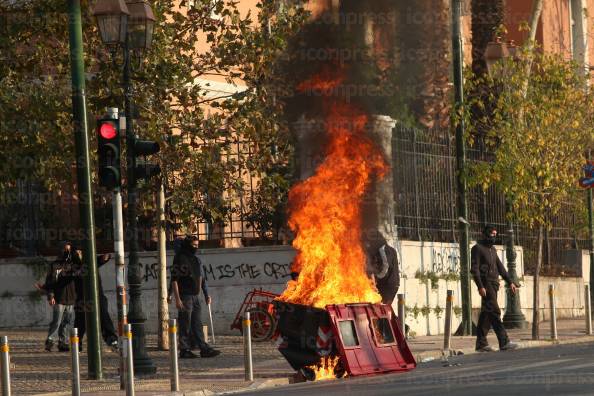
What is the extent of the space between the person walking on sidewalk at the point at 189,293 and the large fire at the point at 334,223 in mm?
3089

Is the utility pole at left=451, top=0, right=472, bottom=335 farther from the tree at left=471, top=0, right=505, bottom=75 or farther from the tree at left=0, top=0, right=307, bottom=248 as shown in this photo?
the tree at left=471, top=0, right=505, bottom=75

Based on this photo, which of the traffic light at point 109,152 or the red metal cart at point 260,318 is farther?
the red metal cart at point 260,318

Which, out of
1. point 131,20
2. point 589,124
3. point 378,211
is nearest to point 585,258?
point 589,124

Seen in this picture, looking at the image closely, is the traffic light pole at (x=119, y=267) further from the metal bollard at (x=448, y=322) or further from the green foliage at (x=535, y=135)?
the green foliage at (x=535, y=135)

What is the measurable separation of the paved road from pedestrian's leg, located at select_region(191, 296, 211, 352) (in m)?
3.62

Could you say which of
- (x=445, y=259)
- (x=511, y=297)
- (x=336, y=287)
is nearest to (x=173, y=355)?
(x=336, y=287)

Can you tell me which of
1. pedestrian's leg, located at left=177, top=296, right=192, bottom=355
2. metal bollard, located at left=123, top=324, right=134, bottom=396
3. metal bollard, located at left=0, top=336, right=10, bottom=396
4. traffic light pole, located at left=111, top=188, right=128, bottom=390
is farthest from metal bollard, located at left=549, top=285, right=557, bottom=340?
metal bollard, located at left=0, top=336, right=10, bottom=396

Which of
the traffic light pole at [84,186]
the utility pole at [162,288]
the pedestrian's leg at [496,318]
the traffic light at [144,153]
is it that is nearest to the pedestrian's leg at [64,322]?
the utility pole at [162,288]

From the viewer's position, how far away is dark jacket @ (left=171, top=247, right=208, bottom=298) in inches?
882

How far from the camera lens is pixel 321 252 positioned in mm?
18844

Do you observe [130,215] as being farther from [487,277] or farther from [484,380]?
[487,277]

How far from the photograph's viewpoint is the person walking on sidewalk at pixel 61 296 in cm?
2384

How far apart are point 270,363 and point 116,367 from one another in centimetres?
216

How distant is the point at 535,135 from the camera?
27.7 meters
